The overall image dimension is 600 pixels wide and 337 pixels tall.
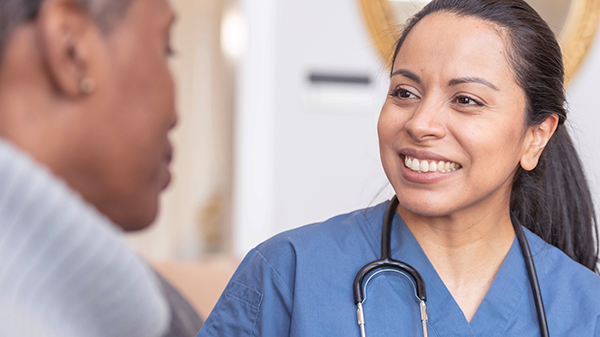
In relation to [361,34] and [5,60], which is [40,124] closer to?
[5,60]

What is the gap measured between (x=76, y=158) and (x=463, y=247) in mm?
819

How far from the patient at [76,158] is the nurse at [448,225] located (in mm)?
584

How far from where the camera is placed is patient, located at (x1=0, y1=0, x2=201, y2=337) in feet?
0.91

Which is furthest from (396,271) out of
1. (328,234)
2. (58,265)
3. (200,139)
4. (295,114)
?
(200,139)

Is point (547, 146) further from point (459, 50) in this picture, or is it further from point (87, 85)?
point (87, 85)

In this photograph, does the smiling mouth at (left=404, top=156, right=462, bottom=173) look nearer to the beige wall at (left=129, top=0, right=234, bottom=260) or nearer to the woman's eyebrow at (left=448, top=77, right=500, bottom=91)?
the woman's eyebrow at (left=448, top=77, right=500, bottom=91)

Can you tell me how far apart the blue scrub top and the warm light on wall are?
146 cm

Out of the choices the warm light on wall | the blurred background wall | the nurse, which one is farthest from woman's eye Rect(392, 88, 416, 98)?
the warm light on wall

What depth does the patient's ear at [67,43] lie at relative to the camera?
11.0 inches

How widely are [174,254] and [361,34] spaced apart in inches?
47.3

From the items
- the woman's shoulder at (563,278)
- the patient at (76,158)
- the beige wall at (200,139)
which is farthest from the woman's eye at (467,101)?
the beige wall at (200,139)

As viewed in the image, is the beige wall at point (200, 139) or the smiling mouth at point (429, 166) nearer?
the smiling mouth at point (429, 166)

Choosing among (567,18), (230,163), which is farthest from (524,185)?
(230,163)

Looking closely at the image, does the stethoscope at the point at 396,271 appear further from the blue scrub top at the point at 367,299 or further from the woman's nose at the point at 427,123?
the woman's nose at the point at 427,123
